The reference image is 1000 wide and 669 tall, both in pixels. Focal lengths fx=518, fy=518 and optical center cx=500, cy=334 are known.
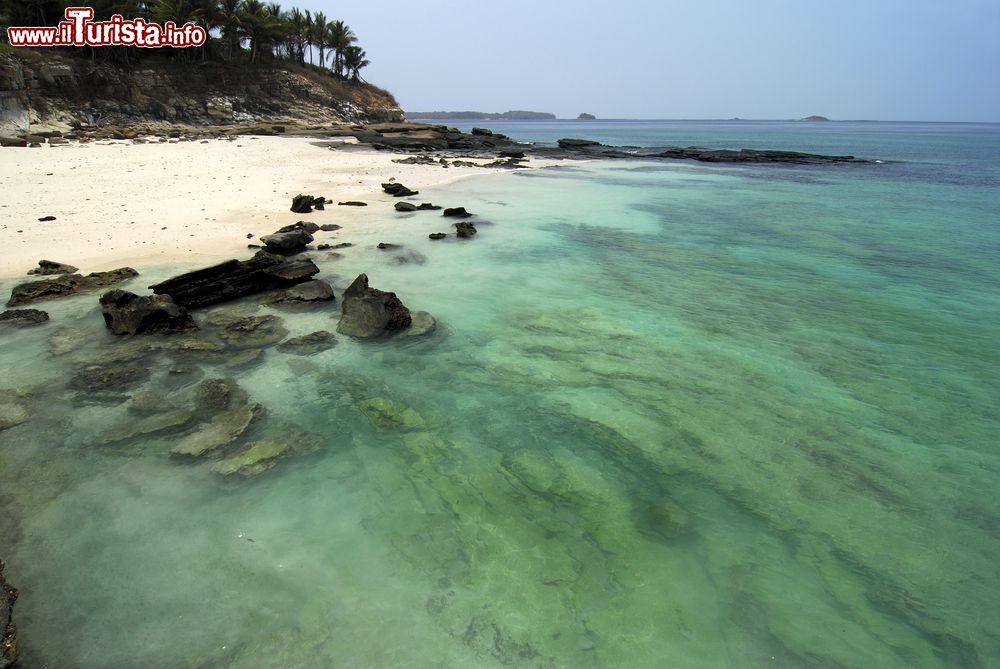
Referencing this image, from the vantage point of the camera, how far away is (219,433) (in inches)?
208

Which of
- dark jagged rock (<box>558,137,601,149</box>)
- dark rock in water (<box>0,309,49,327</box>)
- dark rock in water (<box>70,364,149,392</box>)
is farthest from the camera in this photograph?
dark jagged rock (<box>558,137,601,149</box>)

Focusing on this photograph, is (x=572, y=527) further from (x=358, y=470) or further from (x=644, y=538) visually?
(x=358, y=470)

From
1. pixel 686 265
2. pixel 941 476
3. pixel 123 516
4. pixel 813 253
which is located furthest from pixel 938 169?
pixel 123 516

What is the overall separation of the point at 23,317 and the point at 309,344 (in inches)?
164

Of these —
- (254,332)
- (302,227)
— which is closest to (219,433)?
(254,332)

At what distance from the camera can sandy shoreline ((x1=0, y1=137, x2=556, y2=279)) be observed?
10.6 meters

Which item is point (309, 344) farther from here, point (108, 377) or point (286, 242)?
point (286, 242)

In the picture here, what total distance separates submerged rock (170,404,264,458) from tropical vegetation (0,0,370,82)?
193 feet

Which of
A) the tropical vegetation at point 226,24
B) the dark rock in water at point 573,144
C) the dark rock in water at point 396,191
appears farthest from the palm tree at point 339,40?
the dark rock in water at point 396,191

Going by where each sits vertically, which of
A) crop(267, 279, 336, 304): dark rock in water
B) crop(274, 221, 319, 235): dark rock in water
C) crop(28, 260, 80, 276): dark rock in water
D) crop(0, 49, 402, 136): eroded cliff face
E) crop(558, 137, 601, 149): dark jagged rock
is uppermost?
crop(0, 49, 402, 136): eroded cliff face

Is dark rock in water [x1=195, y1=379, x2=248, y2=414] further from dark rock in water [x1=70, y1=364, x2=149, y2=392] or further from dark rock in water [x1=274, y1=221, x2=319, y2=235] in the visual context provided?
dark rock in water [x1=274, y1=221, x2=319, y2=235]

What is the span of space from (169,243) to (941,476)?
1336 cm

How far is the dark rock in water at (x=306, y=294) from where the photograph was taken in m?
8.70

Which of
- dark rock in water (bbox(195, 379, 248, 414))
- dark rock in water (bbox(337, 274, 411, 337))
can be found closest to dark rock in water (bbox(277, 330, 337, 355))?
dark rock in water (bbox(337, 274, 411, 337))
